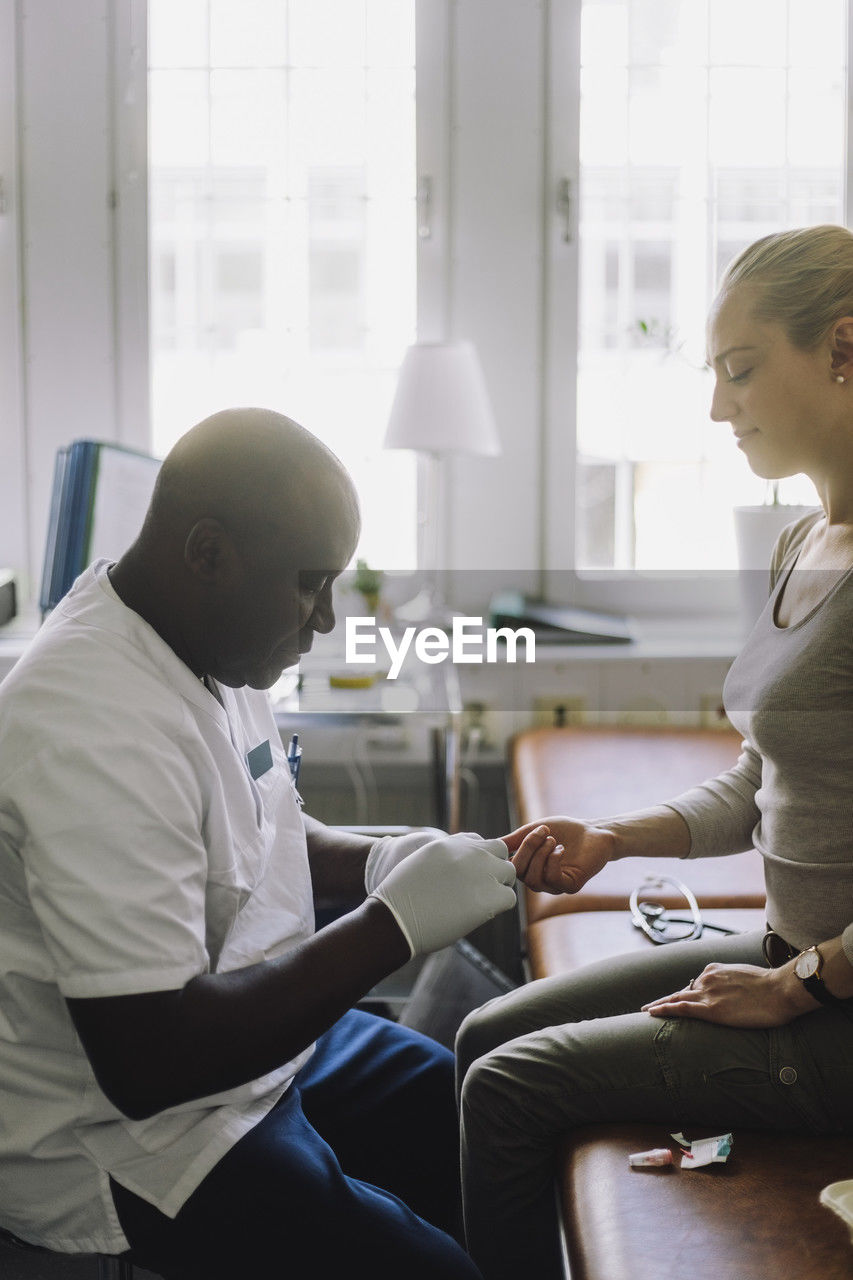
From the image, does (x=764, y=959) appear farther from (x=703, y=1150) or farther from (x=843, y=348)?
(x=843, y=348)

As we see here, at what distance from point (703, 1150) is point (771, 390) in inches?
30.2

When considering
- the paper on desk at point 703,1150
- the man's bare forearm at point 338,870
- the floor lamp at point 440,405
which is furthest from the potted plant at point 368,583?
the paper on desk at point 703,1150

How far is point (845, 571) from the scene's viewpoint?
1.22 metres

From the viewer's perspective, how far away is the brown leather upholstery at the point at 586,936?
5.08 ft

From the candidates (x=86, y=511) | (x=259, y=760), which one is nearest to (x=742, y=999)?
(x=259, y=760)

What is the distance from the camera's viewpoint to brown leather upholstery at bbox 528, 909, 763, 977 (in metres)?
1.55

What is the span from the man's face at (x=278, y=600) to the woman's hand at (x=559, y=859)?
1.46ft

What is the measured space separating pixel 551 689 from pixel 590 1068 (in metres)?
1.63

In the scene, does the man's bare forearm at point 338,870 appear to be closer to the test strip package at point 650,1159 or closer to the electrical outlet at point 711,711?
the test strip package at point 650,1159

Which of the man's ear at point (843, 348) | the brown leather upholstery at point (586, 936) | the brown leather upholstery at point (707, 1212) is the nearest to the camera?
the brown leather upholstery at point (707, 1212)

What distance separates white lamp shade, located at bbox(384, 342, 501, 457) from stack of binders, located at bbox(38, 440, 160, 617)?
601 mm

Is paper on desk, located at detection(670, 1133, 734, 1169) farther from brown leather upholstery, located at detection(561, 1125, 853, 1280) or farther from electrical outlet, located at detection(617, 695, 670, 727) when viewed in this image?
electrical outlet, located at detection(617, 695, 670, 727)

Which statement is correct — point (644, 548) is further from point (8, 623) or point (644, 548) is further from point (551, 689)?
point (8, 623)

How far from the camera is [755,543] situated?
2.53 m
